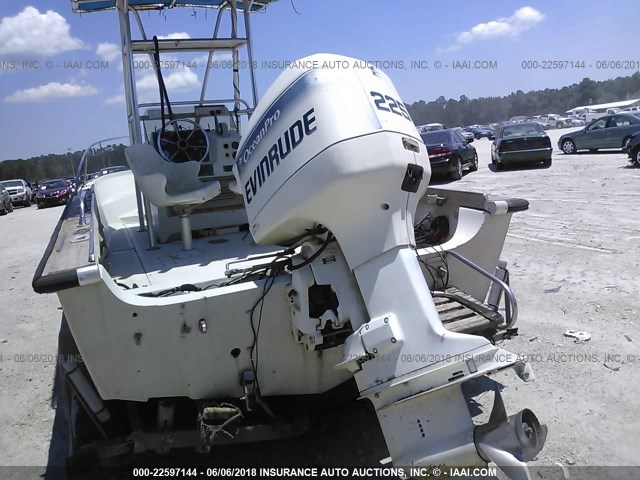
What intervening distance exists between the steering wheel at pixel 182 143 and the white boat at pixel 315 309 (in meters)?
1.18

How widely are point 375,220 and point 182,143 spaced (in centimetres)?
261

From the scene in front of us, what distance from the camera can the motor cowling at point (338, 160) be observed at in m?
2.37

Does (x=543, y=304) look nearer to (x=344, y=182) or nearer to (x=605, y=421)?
(x=605, y=421)

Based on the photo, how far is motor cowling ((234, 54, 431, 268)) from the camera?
A: 2.37 meters

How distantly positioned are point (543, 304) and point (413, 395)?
3.44m

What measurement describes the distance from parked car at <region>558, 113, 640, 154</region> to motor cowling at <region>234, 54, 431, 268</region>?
18691mm

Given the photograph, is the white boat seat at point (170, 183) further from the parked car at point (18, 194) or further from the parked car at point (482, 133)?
the parked car at point (482, 133)

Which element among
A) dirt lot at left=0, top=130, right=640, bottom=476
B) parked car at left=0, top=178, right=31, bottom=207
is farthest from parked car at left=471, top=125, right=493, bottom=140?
dirt lot at left=0, top=130, right=640, bottom=476

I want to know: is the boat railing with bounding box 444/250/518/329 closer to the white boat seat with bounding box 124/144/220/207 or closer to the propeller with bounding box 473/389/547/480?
the propeller with bounding box 473/389/547/480

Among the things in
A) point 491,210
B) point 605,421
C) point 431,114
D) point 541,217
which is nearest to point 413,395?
point 491,210

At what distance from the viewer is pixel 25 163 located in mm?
47344

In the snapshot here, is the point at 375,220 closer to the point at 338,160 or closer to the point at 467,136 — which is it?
the point at 338,160

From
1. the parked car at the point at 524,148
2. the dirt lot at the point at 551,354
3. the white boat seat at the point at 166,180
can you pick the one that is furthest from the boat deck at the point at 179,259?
the parked car at the point at 524,148

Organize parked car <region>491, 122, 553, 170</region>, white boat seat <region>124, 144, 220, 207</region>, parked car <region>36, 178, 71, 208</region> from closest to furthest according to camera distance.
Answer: white boat seat <region>124, 144, 220, 207</region>
parked car <region>491, 122, 553, 170</region>
parked car <region>36, 178, 71, 208</region>
